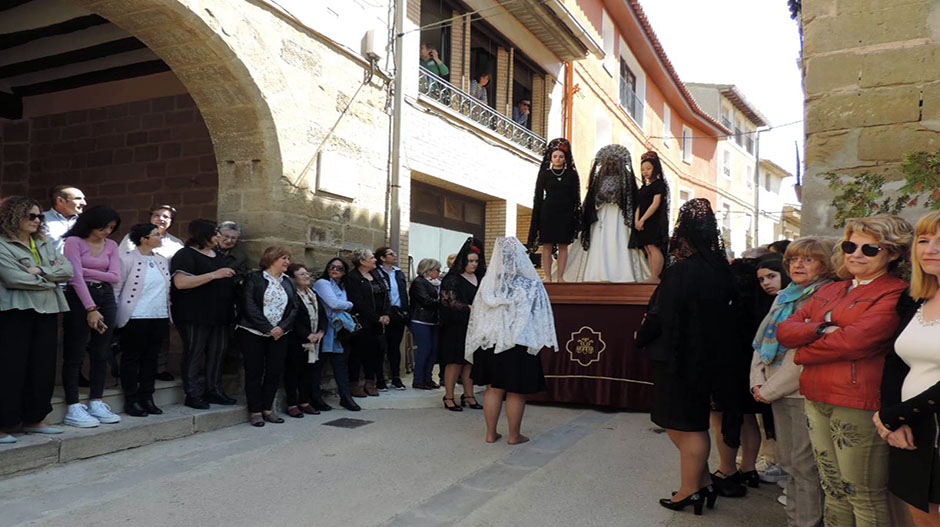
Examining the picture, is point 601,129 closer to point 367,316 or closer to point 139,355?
point 367,316

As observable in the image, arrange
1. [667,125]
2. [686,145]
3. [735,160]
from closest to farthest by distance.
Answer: [667,125]
[686,145]
[735,160]

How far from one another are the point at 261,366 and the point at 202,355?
1.68 feet

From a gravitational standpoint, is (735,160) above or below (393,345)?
above

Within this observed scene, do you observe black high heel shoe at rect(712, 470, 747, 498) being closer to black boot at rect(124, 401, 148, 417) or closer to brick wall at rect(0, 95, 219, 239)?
black boot at rect(124, 401, 148, 417)

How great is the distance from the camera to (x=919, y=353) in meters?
2.33

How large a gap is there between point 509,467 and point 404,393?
2969 millimetres

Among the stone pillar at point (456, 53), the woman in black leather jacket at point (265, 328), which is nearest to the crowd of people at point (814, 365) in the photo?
the woman in black leather jacket at point (265, 328)

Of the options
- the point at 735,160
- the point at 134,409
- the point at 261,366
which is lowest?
the point at 134,409

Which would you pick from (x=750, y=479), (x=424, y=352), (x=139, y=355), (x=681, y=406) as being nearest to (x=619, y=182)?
(x=424, y=352)

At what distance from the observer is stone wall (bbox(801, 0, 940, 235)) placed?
3.83m

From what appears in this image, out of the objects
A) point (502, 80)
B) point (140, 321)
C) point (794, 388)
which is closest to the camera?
point (794, 388)

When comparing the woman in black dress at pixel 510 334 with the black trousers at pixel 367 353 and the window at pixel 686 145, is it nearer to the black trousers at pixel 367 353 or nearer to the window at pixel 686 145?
the black trousers at pixel 367 353

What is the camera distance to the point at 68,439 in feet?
14.4

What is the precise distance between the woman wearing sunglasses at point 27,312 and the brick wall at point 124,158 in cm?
400
